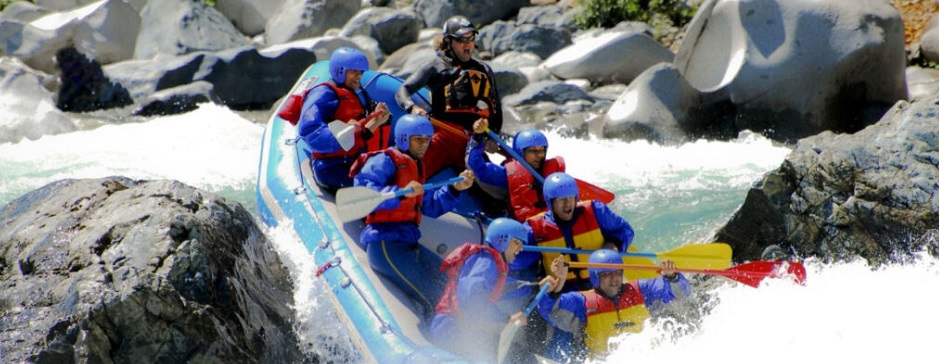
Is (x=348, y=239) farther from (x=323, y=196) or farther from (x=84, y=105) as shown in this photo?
(x=84, y=105)

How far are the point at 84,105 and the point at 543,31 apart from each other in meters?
6.13

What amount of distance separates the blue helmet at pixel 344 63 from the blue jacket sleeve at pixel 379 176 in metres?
1.01

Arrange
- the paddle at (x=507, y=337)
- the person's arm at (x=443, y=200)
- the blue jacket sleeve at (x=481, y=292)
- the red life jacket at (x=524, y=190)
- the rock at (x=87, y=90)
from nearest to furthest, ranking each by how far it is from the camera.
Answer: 1. the paddle at (x=507, y=337)
2. the blue jacket sleeve at (x=481, y=292)
3. the person's arm at (x=443, y=200)
4. the red life jacket at (x=524, y=190)
5. the rock at (x=87, y=90)

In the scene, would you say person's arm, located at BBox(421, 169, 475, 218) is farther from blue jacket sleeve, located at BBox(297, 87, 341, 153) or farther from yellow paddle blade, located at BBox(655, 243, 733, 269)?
yellow paddle blade, located at BBox(655, 243, 733, 269)

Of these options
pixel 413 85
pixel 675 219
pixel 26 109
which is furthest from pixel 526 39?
pixel 413 85

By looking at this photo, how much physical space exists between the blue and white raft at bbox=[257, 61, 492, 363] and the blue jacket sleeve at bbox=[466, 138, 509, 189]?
17cm

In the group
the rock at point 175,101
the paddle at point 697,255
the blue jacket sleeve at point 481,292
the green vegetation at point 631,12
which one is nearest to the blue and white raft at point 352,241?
the blue jacket sleeve at point 481,292

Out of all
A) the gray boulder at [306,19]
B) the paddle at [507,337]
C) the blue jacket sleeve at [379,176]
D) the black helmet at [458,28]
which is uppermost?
the black helmet at [458,28]

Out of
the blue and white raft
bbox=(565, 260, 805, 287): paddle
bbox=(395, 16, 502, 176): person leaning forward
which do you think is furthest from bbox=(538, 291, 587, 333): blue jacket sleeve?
bbox=(395, 16, 502, 176): person leaning forward

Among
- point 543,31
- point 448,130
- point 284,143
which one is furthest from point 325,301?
point 543,31

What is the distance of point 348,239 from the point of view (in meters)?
5.61

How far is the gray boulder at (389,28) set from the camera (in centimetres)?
1544

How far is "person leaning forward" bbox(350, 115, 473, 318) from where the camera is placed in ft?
17.1

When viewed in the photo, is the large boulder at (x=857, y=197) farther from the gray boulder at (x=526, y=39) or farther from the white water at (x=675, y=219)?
the gray boulder at (x=526, y=39)
